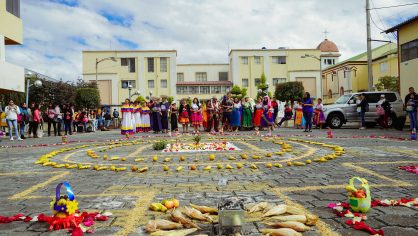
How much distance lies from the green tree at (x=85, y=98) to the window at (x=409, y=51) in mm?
30601

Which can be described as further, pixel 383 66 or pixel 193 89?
pixel 193 89

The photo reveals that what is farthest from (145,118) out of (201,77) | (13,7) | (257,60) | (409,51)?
(201,77)

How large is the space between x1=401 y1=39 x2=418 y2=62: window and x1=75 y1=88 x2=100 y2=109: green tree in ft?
100

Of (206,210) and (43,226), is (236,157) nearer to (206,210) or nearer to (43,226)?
(206,210)

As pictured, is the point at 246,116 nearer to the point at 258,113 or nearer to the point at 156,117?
the point at 258,113

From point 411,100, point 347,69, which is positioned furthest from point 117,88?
point 411,100

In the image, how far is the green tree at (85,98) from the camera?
1624 inches

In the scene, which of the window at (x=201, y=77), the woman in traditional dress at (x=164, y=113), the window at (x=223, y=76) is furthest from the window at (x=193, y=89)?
the woman in traditional dress at (x=164, y=113)

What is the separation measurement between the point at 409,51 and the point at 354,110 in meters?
6.40

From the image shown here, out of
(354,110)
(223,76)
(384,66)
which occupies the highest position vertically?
(223,76)

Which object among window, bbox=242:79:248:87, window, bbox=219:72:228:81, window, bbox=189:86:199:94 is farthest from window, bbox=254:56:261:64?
window, bbox=189:86:199:94

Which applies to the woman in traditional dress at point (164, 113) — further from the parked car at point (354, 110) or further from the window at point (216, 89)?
the window at point (216, 89)

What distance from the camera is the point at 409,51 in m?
23.0

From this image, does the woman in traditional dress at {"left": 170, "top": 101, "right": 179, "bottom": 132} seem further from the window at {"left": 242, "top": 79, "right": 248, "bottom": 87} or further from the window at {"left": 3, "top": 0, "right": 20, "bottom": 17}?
the window at {"left": 242, "top": 79, "right": 248, "bottom": 87}
